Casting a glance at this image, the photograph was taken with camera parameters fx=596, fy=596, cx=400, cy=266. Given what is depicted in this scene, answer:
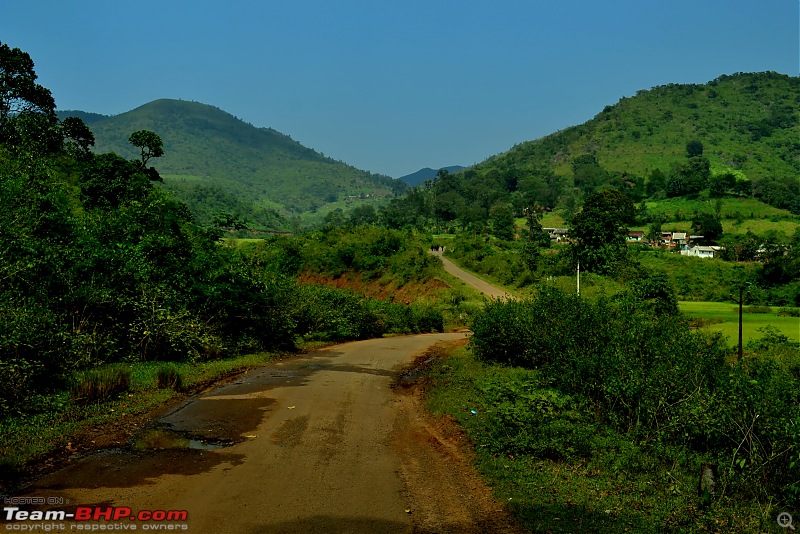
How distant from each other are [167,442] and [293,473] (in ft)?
8.26

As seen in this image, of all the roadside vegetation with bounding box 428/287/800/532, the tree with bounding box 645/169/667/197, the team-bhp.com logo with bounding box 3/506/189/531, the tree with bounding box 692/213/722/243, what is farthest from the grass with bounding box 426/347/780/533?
the tree with bounding box 645/169/667/197

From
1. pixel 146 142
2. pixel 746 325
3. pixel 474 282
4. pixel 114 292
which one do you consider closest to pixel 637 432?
pixel 114 292

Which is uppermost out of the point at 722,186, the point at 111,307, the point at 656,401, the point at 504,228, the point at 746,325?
the point at 722,186

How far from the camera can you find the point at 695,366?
1022cm

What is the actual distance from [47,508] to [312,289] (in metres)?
23.9

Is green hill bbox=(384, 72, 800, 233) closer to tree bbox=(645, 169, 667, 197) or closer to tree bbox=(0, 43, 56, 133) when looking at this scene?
tree bbox=(645, 169, 667, 197)

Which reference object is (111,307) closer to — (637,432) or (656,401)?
(637,432)

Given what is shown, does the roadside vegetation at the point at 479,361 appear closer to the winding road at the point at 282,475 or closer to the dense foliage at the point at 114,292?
the dense foliage at the point at 114,292

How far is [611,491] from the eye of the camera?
25.7 ft

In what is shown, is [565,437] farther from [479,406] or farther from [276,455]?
[276,455]

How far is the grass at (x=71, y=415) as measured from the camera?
335 inches

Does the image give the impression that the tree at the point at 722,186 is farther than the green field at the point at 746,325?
Yes

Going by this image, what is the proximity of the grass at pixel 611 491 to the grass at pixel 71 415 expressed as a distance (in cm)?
637

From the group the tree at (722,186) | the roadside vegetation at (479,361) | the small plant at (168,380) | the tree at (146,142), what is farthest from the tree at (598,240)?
Result: the tree at (722,186)
